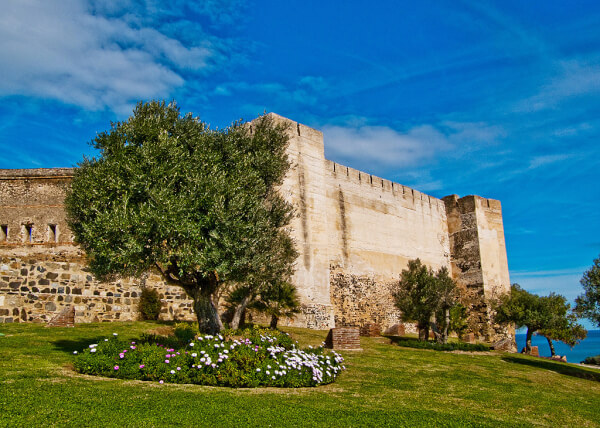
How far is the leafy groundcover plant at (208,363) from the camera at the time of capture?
955 centimetres

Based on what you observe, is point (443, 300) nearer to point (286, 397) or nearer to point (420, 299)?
point (420, 299)

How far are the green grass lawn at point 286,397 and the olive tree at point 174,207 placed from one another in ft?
→ 8.90

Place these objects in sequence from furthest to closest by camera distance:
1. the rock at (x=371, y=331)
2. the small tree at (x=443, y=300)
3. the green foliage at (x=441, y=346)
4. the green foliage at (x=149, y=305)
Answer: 1. the rock at (x=371, y=331)
2. the small tree at (x=443, y=300)
3. the green foliage at (x=441, y=346)
4. the green foliage at (x=149, y=305)

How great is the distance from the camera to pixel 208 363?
967cm

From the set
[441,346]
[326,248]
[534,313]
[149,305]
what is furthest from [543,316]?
[149,305]

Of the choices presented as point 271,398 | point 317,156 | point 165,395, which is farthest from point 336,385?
point 317,156

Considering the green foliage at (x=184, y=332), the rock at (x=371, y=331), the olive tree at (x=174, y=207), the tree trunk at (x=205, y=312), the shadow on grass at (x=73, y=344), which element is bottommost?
the rock at (x=371, y=331)

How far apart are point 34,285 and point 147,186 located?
324 inches

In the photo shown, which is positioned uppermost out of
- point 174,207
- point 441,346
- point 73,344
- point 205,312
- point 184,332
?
point 174,207

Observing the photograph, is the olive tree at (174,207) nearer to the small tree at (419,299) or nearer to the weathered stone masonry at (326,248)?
the weathered stone masonry at (326,248)

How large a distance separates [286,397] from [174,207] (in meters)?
4.90

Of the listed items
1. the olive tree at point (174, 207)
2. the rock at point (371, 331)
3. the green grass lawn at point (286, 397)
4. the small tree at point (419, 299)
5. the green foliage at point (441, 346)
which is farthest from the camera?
the rock at point (371, 331)

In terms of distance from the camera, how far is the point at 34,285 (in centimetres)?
1708

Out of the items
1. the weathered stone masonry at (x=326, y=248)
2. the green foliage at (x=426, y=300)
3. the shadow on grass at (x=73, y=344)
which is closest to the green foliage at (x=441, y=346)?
the green foliage at (x=426, y=300)
